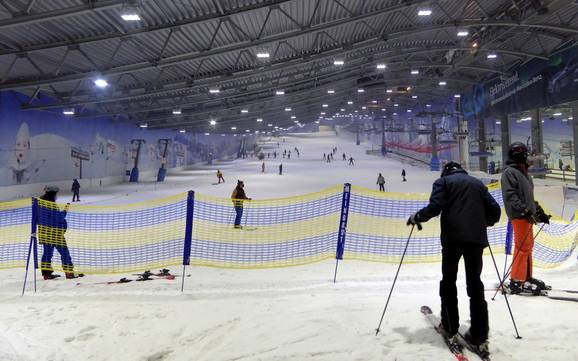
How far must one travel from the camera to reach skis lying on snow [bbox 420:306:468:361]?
3363 mm

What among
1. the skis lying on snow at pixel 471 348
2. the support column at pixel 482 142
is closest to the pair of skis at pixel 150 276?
the skis lying on snow at pixel 471 348

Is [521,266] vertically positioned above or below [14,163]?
below

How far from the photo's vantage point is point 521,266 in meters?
4.90

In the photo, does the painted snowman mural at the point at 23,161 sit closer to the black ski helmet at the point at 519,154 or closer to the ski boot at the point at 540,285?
the black ski helmet at the point at 519,154

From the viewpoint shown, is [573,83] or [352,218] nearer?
[352,218]

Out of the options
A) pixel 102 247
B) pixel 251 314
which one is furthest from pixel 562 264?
pixel 102 247

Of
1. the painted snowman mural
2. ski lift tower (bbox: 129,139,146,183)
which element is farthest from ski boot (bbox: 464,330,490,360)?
ski lift tower (bbox: 129,139,146,183)

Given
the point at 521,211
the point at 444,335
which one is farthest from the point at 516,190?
the point at 444,335

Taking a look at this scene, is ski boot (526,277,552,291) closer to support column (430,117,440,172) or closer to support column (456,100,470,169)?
support column (456,100,470,169)

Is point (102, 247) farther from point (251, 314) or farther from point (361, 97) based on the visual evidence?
point (361, 97)

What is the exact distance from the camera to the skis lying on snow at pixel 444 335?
3.36 metres

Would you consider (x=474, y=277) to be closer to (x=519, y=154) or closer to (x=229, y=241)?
(x=519, y=154)

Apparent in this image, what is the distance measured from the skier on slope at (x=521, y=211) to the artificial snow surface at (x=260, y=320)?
0.32 metres

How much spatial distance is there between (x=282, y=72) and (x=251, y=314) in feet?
81.5
